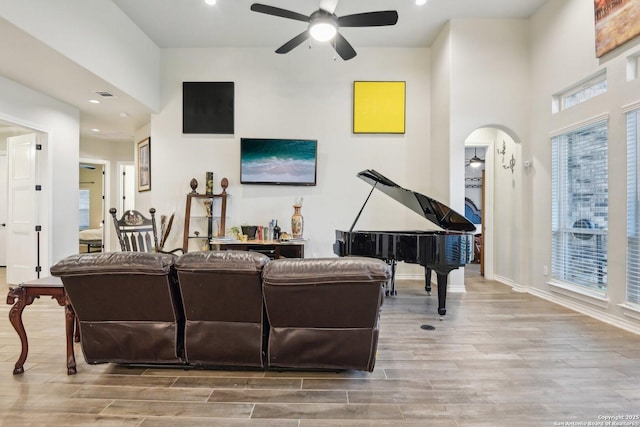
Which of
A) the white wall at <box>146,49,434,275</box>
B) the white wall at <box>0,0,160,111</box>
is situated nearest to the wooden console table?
the white wall at <box>146,49,434,275</box>

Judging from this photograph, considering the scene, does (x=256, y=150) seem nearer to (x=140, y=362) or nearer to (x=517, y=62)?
(x=140, y=362)

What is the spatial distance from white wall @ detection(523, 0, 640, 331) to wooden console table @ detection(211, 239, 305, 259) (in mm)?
3461

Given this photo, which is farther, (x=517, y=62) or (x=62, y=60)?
(x=517, y=62)

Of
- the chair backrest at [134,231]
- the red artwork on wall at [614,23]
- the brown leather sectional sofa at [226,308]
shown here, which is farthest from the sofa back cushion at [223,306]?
the red artwork on wall at [614,23]

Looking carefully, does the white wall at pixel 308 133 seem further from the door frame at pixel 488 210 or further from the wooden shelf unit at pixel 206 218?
the door frame at pixel 488 210

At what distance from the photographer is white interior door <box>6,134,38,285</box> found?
479 cm

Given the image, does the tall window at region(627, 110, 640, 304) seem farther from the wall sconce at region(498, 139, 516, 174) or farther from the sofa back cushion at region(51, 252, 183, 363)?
the sofa back cushion at region(51, 252, 183, 363)

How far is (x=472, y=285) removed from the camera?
513 cm

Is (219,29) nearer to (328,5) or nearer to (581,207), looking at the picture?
(328,5)

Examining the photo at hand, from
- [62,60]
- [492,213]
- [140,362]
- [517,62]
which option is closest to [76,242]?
[62,60]

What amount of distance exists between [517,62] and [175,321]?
5588 millimetres

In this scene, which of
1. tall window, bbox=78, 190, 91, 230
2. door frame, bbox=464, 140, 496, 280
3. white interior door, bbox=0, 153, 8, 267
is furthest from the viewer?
tall window, bbox=78, 190, 91, 230

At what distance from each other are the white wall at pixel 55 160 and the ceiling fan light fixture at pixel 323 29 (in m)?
4.08

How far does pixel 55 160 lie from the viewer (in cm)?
493
